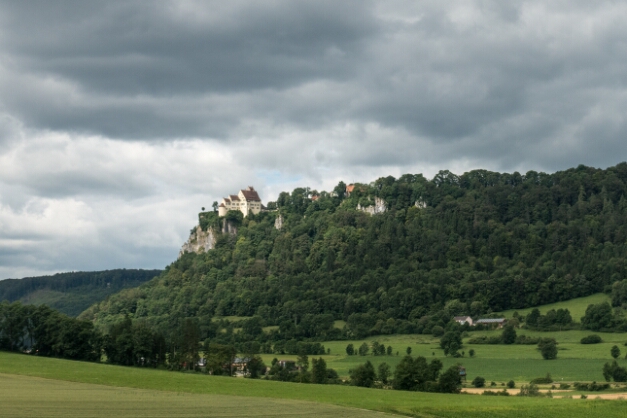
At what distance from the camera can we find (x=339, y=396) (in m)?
85.5

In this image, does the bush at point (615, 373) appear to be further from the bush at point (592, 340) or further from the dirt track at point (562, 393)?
the bush at point (592, 340)

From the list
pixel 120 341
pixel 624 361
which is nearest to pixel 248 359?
pixel 120 341

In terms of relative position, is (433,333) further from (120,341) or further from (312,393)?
(312,393)

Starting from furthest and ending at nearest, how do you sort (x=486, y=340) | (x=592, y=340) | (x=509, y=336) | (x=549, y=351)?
(x=486, y=340), (x=509, y=336), (x=592, y=340), (x=549, y=351)

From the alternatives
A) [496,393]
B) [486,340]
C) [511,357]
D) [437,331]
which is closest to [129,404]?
[496,393]

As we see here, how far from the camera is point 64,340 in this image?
129250mm

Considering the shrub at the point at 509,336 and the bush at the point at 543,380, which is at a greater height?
the shrub at the point at 509,336

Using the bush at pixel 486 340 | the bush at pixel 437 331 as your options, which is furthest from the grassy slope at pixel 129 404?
the bush at pixel 437 331

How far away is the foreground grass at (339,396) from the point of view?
251ft

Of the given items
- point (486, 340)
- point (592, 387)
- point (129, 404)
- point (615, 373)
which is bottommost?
point (592, 387)

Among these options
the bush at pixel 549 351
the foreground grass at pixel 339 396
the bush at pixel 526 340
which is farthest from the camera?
the bush at pixel 526 340

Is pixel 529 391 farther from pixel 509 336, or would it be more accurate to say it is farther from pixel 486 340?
pixel 486 340

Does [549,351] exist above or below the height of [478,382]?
above

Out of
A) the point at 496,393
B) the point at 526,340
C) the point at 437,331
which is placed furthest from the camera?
the point at 437,331
